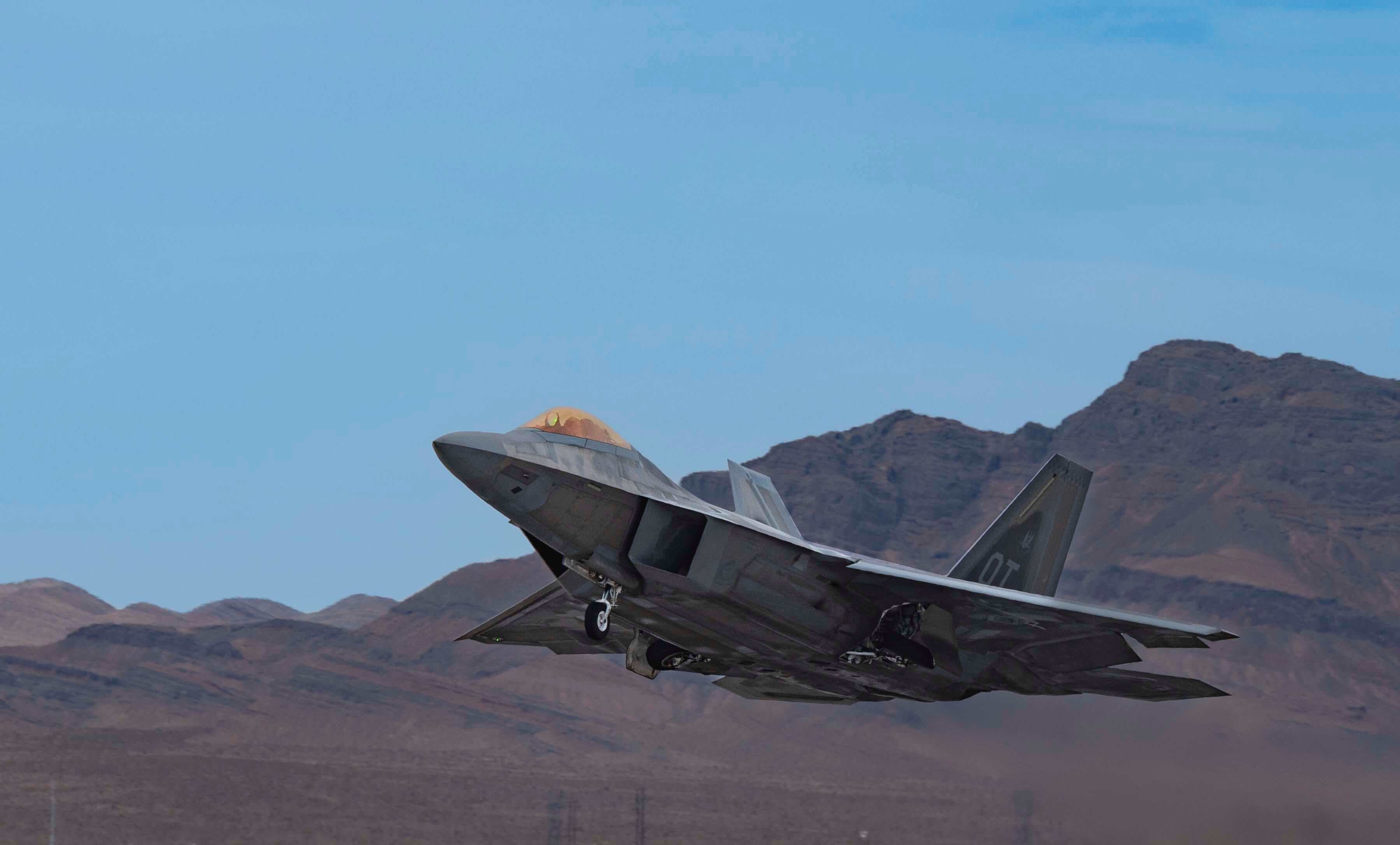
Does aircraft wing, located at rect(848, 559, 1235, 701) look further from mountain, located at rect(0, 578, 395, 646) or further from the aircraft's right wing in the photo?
mountain, located at rect(0, 578, 395, 646)

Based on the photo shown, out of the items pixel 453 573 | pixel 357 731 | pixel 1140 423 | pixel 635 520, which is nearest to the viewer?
pixel 635 520

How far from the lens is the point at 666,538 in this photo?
21297mm

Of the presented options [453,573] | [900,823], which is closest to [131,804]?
[900,823]

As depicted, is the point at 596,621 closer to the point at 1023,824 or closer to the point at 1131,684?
the point at 1131,684

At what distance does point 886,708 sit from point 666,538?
3198 inches

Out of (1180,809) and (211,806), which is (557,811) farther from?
(1180,809)

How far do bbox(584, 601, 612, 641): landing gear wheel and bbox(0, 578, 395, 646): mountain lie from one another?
362 ft

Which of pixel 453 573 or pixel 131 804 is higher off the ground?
pixel 453 573

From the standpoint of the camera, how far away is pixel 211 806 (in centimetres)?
7925

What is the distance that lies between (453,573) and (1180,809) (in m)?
90.4

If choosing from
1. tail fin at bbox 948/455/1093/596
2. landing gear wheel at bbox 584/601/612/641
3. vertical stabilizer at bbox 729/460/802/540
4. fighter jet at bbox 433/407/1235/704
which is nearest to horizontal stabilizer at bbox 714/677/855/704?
fighter jet at bbox 433/407/1235/704

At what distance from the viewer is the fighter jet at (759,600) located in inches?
809

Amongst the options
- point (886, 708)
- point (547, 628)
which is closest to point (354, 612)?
point (886, 708)

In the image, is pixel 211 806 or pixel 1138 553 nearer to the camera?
pixel 211 806
